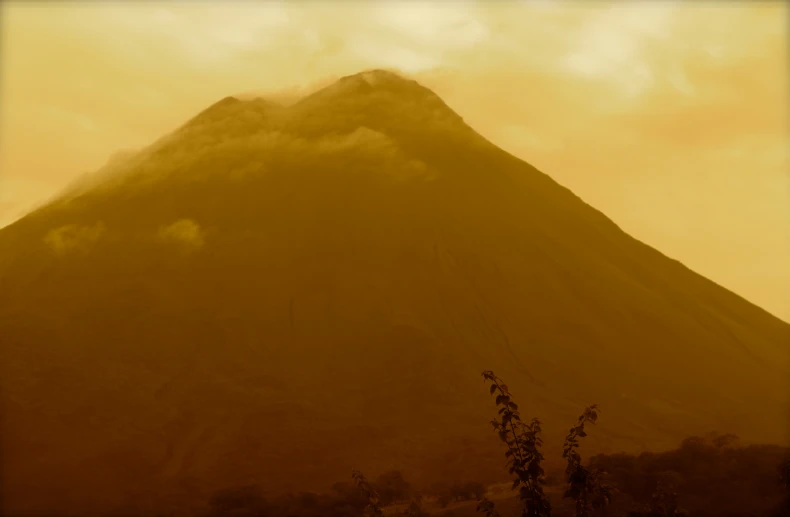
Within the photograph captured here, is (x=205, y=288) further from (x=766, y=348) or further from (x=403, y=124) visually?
(x=766, y=348)

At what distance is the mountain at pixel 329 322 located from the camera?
187ft

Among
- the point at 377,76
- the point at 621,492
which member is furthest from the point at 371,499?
the point at 377,76

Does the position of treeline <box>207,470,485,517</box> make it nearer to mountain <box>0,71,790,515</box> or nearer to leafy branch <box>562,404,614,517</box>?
mountain <box>0,71,790,515</box>

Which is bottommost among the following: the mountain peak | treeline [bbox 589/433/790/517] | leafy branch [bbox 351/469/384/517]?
treeline [bbox 589/433/790/517]

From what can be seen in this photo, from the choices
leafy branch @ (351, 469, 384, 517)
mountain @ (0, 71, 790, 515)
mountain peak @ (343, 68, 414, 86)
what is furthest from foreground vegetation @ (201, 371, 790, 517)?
mountain peak @ (343, 68, 414, 86)

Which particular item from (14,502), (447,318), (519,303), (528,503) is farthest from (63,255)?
(528,503)

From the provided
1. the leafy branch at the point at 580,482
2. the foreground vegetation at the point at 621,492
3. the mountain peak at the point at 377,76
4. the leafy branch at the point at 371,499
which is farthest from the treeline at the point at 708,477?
the mountain peak at the point at 377,76

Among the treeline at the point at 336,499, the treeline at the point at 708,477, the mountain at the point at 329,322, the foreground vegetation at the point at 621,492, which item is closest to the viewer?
the treeline at the point at 708,477

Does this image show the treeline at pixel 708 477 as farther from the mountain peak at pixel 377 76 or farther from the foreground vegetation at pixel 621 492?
the mountain peak at pixel 377 76

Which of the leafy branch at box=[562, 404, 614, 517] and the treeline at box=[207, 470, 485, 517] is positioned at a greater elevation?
the leafy branch at box=[562, 404, 614, 517]

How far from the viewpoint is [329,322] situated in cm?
8112

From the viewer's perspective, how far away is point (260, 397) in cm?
6619

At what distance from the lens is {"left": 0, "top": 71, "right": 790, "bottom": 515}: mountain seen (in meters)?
57.1

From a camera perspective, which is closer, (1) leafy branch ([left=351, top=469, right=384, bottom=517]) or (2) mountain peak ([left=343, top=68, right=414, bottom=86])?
(1) leafy branch ([left=351, top=469, right=384, bottom=517])
